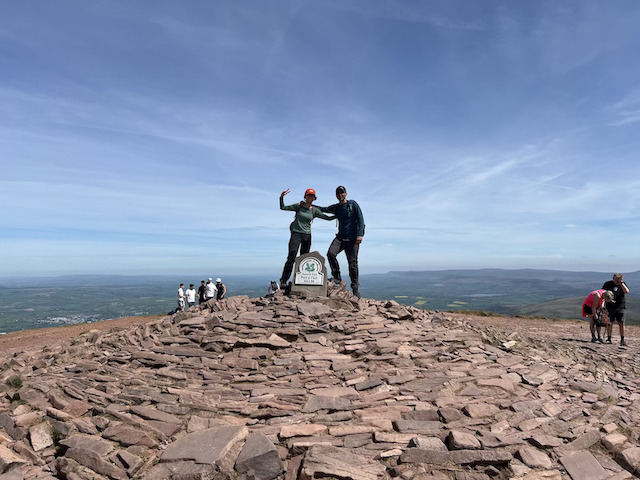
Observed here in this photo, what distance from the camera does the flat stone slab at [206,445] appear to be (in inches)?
205

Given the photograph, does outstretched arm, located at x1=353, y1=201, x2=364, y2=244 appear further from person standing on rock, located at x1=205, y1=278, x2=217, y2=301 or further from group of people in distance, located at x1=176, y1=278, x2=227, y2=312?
person standing on rock, located at x1=205, y1=278, x2=217, y2=301

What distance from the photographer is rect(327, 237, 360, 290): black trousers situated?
44.3ft

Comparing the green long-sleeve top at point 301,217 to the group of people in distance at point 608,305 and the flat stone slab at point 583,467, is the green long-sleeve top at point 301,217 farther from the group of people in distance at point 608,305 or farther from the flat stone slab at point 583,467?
the group of people in distance at point 608,305

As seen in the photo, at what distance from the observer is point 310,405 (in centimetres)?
685

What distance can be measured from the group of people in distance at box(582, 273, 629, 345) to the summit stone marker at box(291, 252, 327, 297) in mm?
11068

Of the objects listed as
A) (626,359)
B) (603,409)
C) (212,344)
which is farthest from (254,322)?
(626,359)

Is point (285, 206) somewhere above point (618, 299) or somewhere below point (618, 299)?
above

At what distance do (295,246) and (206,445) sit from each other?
849 centimetres

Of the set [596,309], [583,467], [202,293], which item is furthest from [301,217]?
[596,309]

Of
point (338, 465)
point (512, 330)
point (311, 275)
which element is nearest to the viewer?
point (338, 465)

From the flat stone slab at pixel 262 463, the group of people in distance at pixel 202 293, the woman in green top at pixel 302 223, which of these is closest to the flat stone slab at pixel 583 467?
the flat stone slab at pixel 262 463

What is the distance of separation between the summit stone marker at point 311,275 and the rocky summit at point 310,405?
4.76ft

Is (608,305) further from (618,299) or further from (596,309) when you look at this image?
(618,299)

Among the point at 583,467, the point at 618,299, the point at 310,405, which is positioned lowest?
the point at 583,467
